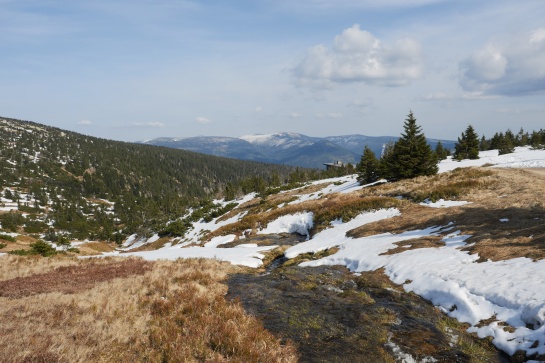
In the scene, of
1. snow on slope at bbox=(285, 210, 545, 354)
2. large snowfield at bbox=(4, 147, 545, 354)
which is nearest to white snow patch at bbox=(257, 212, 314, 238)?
large snowfield at bbox=(4, 147, 545, 354)

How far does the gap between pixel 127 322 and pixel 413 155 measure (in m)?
39.8

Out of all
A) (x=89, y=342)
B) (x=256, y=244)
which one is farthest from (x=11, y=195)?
(x=89, y=342)

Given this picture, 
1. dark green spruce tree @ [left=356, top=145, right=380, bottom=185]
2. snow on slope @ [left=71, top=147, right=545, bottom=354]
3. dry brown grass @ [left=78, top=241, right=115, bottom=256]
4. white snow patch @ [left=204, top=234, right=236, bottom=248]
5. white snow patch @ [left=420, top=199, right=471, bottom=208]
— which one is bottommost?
dry brown grass @ [left=78, top=241, right=115, bottom=256]

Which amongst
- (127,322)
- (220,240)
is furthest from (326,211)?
(127,322)

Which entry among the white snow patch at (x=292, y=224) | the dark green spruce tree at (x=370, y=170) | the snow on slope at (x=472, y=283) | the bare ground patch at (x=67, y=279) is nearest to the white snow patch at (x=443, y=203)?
the snow on slope at (x=472, y=283)

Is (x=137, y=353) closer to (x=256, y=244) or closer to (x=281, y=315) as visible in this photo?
(x=281, y=315)

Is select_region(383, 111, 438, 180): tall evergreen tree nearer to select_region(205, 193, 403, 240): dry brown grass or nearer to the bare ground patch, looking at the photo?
select_region(205, 193, 403, 240): dry brown grass

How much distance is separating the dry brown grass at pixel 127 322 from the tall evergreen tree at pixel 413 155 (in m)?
33.4

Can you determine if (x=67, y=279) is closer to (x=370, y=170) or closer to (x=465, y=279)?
(x=465, y=279)

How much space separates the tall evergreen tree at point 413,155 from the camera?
3984cm

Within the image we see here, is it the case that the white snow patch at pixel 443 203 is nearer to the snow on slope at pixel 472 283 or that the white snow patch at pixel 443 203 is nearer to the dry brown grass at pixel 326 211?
the dry brown grass at pixel 326 211

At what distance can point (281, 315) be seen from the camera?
10.3m

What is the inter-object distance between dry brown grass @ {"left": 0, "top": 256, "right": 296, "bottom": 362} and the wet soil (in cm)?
92

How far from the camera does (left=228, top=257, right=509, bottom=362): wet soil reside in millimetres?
7646
